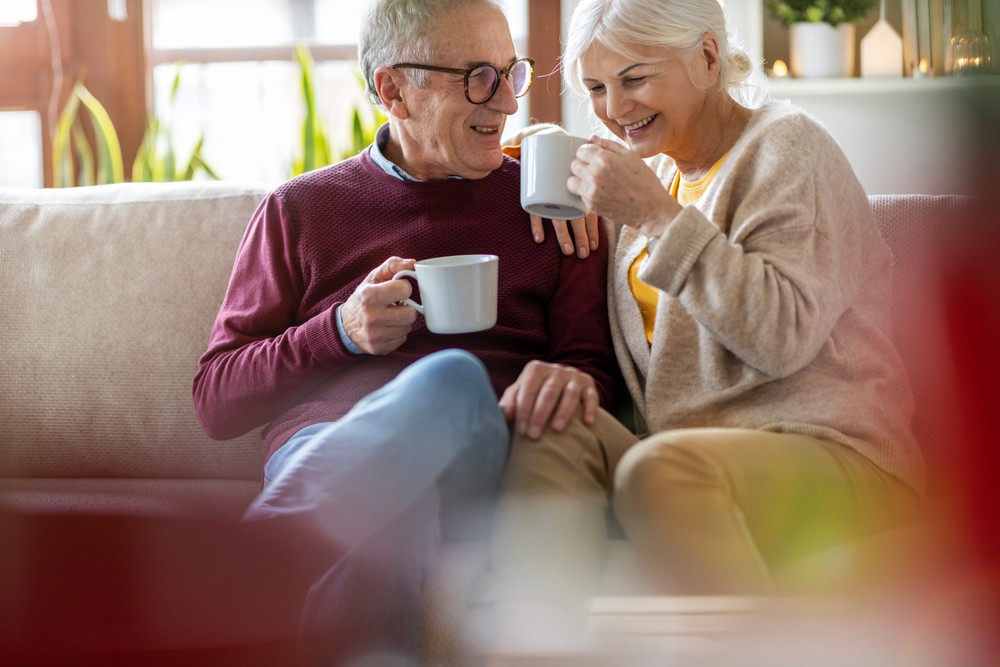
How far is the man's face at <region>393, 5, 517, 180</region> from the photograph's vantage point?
4.71 ft

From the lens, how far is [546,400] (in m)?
1.19

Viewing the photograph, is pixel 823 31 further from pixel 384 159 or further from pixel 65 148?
pixel 65 148

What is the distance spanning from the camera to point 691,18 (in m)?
1.35

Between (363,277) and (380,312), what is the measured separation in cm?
23

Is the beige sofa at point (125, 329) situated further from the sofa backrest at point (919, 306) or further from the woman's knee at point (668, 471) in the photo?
the woman's knee at point (668, 471)

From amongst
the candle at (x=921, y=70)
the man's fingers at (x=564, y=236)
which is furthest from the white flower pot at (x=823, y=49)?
the man's fingers at (x=564, y=236)

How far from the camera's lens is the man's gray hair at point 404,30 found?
1.44 m

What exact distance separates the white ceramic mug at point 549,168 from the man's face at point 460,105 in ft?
0.64

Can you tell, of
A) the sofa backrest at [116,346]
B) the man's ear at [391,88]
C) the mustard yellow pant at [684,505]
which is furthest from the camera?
the sofa backrest at [116,346]

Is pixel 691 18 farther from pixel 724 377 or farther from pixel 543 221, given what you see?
pixel 724 377

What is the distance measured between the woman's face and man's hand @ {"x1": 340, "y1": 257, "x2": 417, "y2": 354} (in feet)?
1.21

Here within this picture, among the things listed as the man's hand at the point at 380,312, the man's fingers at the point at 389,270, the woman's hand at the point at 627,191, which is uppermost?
the woman's hand at the point at 627,191

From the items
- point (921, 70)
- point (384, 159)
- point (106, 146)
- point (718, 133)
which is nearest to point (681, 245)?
point (718, 133)

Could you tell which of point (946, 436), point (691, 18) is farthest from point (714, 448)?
point (691, 18)
